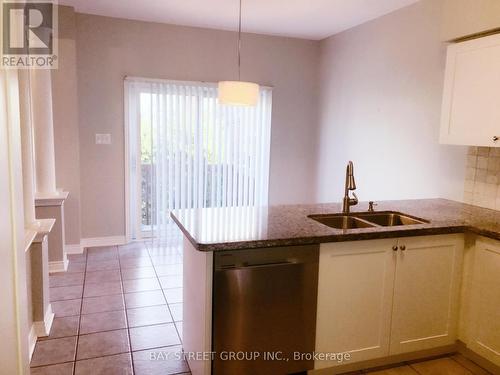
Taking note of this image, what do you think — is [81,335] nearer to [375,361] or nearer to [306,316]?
[306,316]

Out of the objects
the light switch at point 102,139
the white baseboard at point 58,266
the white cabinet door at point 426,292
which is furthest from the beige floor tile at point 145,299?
the light switch at point 102,139

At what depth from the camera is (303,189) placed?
5.60m

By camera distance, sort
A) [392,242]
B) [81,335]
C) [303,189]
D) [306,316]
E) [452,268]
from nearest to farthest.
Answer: [306,316] < [392,242] < [452,268] < [81,335] < [303,189]

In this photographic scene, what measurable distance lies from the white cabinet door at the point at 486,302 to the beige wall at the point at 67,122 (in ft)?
12.6

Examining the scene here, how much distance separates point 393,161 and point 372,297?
6.57 feet

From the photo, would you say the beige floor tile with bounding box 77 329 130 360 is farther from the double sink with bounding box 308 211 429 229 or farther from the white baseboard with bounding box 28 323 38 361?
the double sink with bounding box 308 211 429 229

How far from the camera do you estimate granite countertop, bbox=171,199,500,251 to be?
6.54ft

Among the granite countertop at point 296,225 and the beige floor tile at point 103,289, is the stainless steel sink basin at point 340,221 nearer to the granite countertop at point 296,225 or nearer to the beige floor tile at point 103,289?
the granite countertop at point 296,225

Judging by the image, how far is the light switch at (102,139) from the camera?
459cm

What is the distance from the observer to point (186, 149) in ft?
16.2

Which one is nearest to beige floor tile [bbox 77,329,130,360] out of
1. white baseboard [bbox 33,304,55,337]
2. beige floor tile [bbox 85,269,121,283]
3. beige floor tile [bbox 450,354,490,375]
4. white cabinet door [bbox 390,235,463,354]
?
white baseboard [bbox 33,304,55,337]

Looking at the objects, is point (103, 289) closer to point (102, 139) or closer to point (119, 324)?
point (119, 324)

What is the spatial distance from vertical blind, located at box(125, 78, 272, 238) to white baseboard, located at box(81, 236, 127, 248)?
0.18 m

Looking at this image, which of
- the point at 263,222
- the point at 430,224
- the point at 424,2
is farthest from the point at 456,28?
the point at 263,222
